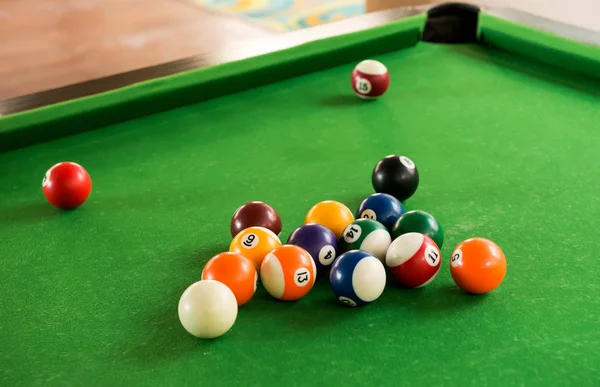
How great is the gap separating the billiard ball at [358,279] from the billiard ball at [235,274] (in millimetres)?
207

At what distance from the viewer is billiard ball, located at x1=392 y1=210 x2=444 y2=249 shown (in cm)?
203

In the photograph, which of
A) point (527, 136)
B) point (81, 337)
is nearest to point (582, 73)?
point (527, 136)

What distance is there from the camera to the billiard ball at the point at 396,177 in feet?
7.62

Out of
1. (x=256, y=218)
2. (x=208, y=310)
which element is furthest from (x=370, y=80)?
(x=208, y=310)

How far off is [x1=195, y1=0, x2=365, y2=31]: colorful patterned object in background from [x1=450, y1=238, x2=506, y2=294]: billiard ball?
4.36m

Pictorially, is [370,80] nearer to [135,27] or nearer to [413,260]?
[413,260]

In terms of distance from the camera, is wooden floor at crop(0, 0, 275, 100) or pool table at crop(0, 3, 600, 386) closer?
pool table at crop(0, 3, 600, 386)

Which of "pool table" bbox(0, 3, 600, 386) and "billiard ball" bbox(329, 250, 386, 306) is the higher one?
"billiard ball" bbox(329, 250, 386, 306)

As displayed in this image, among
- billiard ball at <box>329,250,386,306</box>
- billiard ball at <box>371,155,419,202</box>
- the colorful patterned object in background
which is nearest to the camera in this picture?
billiard ball at <box>329,250,386,306</box>

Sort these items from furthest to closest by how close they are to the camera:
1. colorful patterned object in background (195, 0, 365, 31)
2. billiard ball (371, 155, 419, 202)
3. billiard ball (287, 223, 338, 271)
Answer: colorful patterned object in background (195, 0, 365, 31) → billiard ball (371, 155, 419, 202) → billiard ball (287, 223, 338, 271)

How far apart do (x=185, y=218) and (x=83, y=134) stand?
78 cm

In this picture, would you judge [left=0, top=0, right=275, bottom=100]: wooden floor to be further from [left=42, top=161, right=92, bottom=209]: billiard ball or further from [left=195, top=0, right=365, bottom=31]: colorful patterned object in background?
[left=42, top=161, right=92, bottom=209]: billiard ball

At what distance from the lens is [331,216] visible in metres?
2.14

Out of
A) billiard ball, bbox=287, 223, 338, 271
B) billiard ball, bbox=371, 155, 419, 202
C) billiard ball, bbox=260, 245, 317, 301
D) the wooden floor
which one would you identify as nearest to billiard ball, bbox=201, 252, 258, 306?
billiard ball, bbox=260, 245, 317, 301
